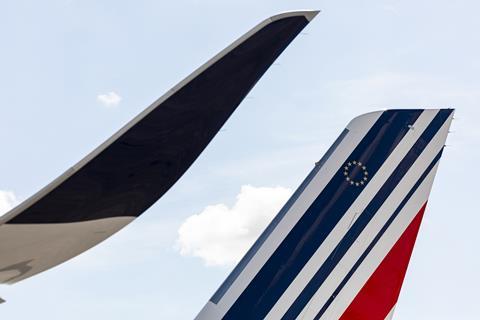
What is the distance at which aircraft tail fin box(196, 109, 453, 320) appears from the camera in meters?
8.34

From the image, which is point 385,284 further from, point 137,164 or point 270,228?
point 137,164

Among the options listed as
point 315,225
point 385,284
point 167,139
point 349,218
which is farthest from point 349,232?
point 167,139

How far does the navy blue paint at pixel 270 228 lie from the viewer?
8.49m

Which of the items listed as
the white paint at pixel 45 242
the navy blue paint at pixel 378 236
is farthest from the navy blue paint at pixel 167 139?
the navy blue paint at pixel 378 236

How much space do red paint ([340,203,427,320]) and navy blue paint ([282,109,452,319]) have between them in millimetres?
443

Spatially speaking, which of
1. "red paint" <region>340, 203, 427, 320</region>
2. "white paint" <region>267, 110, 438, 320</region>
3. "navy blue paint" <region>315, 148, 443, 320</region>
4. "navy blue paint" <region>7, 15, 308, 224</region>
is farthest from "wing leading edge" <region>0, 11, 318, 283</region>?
"red paint" <region>340, 203, 427, 320</region>

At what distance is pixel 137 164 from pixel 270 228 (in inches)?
139

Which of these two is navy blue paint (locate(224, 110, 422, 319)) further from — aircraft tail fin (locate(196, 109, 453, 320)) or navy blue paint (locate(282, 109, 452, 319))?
navy blue paint (locate(282, 109, 452, 319))

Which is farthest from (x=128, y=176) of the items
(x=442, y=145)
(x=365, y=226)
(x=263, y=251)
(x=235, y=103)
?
(x=442, y=145)

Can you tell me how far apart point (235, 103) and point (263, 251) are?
3546 mm

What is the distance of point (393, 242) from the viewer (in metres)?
8.59

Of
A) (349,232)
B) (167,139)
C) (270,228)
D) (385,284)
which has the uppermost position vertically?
(349,232)

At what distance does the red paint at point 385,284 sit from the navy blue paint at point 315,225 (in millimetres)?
749

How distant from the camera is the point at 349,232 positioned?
860 cm
